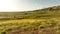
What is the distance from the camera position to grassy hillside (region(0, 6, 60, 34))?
0.79 meters

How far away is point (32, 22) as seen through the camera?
0.84 metres

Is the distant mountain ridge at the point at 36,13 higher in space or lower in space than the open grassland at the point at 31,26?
higher

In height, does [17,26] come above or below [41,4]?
below

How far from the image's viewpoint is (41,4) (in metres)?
0.91

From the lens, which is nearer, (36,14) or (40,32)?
(40,32)

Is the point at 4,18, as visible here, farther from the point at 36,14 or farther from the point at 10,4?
the point at 36,14

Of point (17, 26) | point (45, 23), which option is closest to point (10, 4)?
point (17, 26)

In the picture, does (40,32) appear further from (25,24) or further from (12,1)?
(12,1)

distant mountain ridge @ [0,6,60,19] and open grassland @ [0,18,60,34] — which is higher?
distant mountain ridge @ [0,6,60,19]

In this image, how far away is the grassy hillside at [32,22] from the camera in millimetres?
791

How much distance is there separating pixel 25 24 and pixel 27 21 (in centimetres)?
3

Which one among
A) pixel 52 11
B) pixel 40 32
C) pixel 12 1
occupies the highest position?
pixel 12 1

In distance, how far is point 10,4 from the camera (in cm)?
90

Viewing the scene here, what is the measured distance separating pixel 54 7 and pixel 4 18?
1.34 feet
